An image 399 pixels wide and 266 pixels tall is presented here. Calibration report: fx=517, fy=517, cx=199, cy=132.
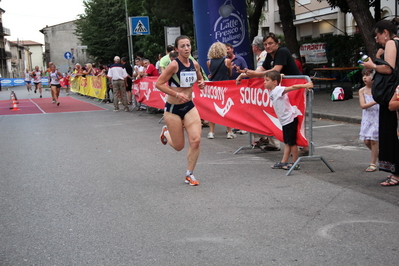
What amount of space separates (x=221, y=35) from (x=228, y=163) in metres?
7.94

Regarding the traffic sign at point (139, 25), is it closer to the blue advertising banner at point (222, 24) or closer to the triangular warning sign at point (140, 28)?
the triangular warning sign at point (140, 28)

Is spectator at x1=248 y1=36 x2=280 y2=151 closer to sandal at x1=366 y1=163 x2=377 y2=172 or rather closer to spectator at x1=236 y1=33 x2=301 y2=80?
spectator at x1=236 y1=33 x2=301 y2=80

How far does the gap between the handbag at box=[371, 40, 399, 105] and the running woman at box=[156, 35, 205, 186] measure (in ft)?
7.16

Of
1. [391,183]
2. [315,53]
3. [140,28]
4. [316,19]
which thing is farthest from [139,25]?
[316,19]

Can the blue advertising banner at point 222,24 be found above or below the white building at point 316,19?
below

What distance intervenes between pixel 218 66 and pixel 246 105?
225cm

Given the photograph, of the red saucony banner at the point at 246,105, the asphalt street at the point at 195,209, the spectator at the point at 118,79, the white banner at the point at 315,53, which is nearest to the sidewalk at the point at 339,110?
the asphalt street at the point at 195,209

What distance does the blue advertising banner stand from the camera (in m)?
15.1

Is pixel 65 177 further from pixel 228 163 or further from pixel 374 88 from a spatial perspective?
pixel 374 88

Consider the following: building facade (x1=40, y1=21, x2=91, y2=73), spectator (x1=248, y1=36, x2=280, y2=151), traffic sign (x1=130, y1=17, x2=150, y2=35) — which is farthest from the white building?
building facade (x1=40, y1=21, x2=91, y2=73)

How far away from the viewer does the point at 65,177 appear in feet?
23.8

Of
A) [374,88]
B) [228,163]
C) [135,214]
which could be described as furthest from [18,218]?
[374,88]

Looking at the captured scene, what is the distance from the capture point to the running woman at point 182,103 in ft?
21.2

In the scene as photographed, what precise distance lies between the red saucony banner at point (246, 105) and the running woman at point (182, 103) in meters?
1.45
